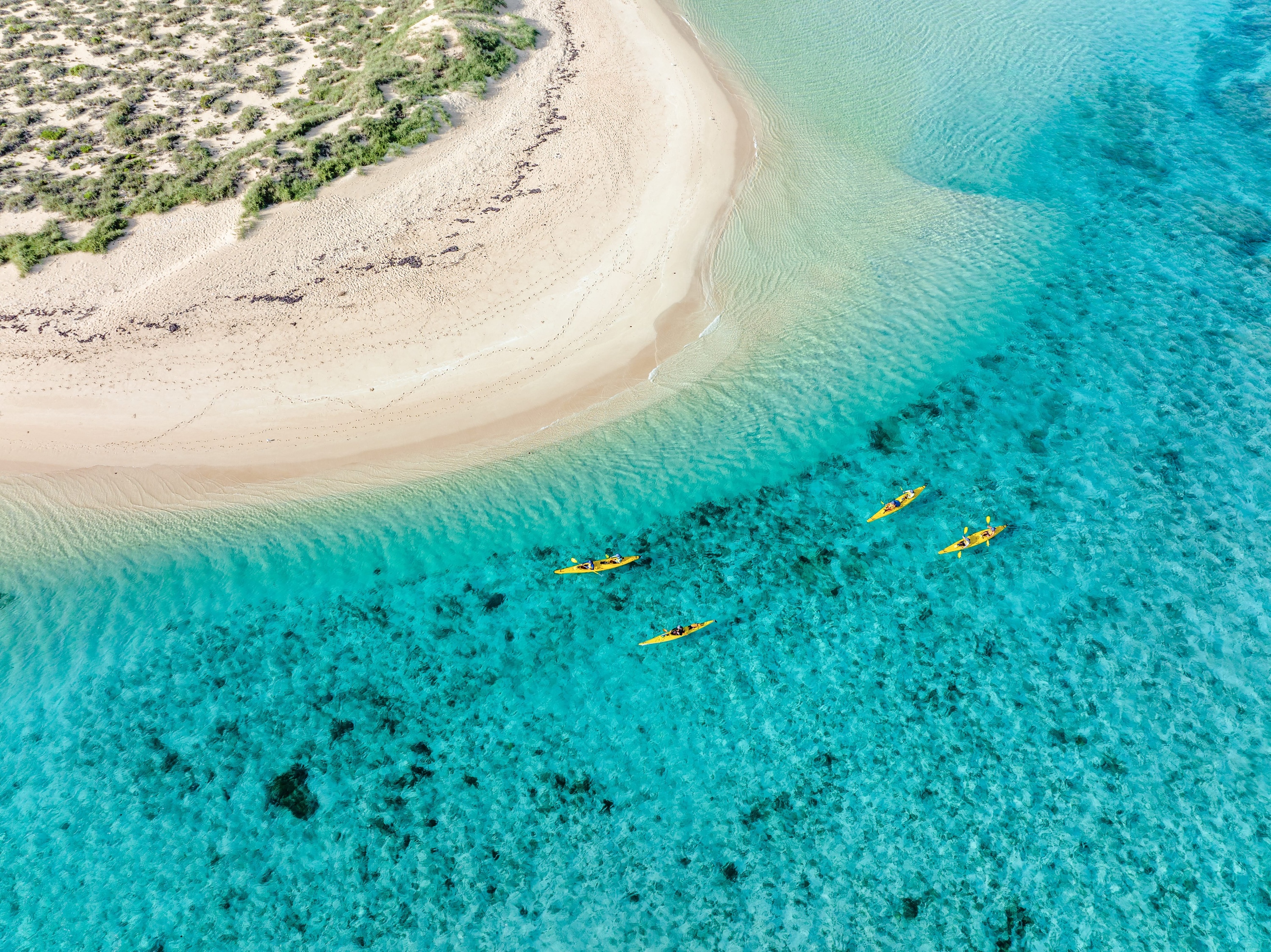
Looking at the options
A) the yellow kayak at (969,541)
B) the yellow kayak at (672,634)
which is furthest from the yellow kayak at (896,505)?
the yellow kayak at (672,634)

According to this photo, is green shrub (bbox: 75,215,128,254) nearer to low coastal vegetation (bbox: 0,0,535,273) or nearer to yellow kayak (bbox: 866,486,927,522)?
low coastal vegetation (bbox: 0,0,535,273)

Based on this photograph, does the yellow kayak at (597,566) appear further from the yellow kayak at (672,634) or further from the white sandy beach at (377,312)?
the white sandy beach at (377,312)

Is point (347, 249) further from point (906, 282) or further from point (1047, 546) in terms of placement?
point (1047, 546)

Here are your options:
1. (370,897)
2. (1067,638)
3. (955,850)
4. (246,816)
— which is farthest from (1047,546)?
(246,816)

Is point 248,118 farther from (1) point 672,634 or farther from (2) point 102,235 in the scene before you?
(1) point 672,634

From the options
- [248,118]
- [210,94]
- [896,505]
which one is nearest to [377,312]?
[248,118]
